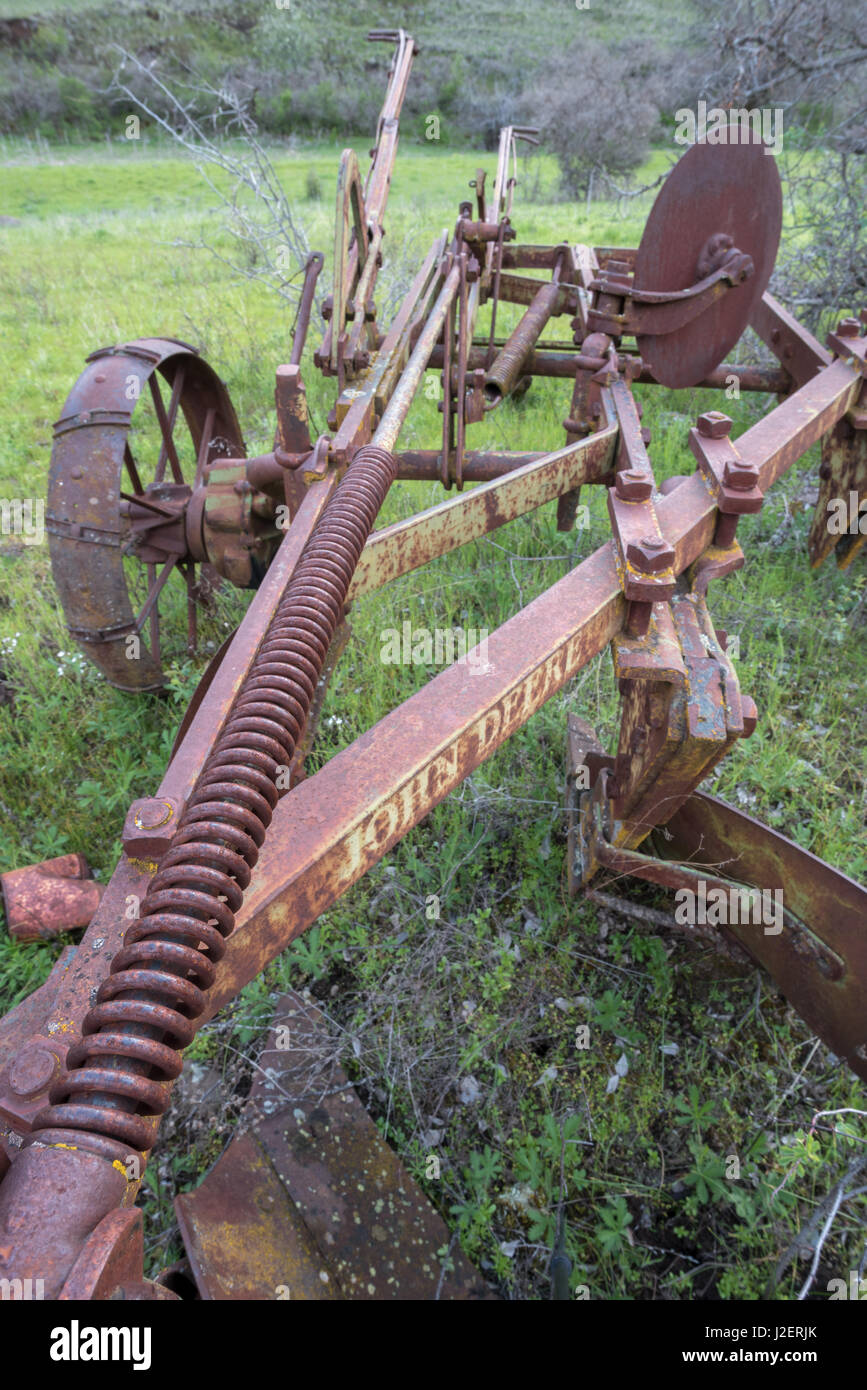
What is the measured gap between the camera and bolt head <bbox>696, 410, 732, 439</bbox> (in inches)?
94.5

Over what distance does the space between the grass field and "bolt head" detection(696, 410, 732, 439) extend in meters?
1.28

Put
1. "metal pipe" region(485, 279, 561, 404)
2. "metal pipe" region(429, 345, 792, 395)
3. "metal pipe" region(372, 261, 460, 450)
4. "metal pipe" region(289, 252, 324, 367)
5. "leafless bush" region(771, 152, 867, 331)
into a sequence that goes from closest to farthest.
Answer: "metal pipe" region(372, 261, 460, 450)
"metal pipe" region(289, 252, 324, 367)
"metal pipe" region(485, 279, 561, 404)
"metal pipe" region(429, 345, 792, 395)
"leafless bush" region(771, 152, 867, 331)

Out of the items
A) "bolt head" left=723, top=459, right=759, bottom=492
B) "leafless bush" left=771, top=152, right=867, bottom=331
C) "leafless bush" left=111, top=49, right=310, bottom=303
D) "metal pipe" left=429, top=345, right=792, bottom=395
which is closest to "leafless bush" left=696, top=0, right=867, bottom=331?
"leafless bush" left=771, top=152, right=867, bottom=331

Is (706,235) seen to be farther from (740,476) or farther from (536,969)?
(536,969)

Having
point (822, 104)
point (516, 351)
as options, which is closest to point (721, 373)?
point (516, 351)

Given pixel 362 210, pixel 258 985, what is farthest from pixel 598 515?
pixel 258 985

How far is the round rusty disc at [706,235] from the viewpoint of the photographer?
3207 mm

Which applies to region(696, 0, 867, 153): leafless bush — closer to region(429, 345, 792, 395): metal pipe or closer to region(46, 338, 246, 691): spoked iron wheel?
region(429, 345, 792, 395): metal pipe

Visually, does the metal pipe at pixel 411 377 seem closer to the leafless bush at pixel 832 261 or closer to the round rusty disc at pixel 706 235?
the round rusty disc at pixel 706 235

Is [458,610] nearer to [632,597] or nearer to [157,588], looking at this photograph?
[157,588]

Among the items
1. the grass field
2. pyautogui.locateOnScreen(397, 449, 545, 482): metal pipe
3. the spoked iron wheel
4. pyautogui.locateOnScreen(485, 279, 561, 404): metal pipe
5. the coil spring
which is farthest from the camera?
pyautogui.locateOnScreen(485, 279, 561, 404): metal pipe

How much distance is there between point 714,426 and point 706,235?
1.56 metres

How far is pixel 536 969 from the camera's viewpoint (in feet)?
8.50
